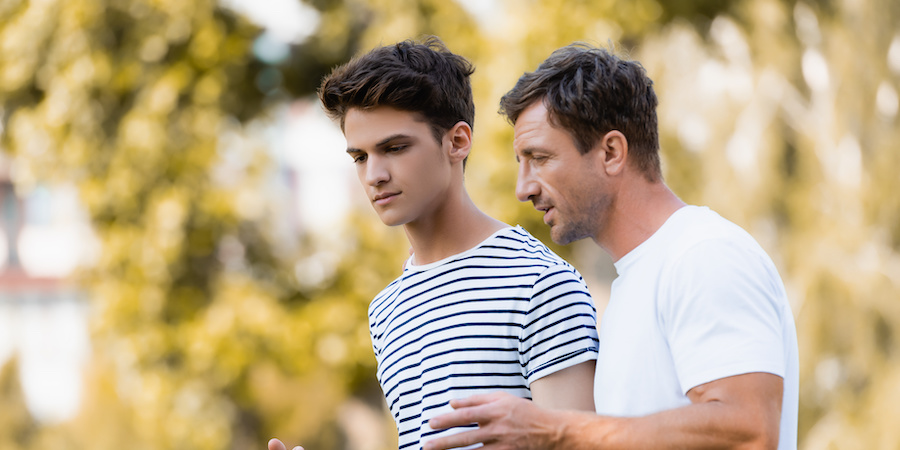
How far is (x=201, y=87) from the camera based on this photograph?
318 inches

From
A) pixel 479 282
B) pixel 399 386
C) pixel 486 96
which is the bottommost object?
pixel 399 386

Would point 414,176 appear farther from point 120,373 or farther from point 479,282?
point 120,373

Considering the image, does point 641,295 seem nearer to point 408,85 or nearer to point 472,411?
point 472,411

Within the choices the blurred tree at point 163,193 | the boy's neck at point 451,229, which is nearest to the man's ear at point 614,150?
the boy's neck at point 451,229

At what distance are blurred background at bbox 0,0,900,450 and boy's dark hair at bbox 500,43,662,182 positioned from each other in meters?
4.70

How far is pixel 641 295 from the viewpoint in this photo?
1.62m

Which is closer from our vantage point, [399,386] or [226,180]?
[399,386]

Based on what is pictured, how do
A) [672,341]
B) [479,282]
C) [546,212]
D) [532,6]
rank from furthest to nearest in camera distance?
[532,6]
[479,282]
[546,212]
[672,341]

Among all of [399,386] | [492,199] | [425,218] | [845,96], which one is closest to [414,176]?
[425,218]

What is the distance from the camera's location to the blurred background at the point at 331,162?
20.9 feet

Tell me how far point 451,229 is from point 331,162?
7.31 meters

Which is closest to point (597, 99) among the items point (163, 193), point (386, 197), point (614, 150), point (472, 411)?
point (614, 150)

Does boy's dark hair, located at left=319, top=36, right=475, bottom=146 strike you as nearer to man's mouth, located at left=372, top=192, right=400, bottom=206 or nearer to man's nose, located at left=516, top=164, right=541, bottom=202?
man's mouth, located at left=372, top=192, right=400, bottom=206

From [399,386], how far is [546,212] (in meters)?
0.52
